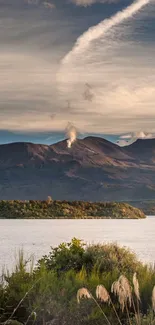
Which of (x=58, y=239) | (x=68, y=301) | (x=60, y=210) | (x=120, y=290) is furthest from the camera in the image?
(x=60, y=210)

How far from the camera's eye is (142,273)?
59.0ft

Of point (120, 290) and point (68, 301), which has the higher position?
point (120, 290)

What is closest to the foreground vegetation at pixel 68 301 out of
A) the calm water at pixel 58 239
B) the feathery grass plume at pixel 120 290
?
the feathery grass plume at pixel 120 290

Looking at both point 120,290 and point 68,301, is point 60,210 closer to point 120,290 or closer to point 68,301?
point 68,301

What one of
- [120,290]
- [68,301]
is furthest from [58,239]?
[120,290]

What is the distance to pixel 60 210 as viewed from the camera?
570 ft

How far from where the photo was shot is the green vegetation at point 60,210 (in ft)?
553

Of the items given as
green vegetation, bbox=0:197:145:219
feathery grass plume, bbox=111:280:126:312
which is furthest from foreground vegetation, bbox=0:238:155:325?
green vegetation, bbox=0:197:145:219

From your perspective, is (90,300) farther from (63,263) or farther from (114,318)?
(63,263)

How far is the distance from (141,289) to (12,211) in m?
153

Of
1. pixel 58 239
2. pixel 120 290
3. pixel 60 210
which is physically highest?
pixel 60 210

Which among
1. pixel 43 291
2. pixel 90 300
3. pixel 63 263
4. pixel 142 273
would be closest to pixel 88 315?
pixel 90 300

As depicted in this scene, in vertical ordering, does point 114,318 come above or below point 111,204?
below

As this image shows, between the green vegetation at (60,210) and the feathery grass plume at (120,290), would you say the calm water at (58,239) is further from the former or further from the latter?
the green vegetation at (60,210)
